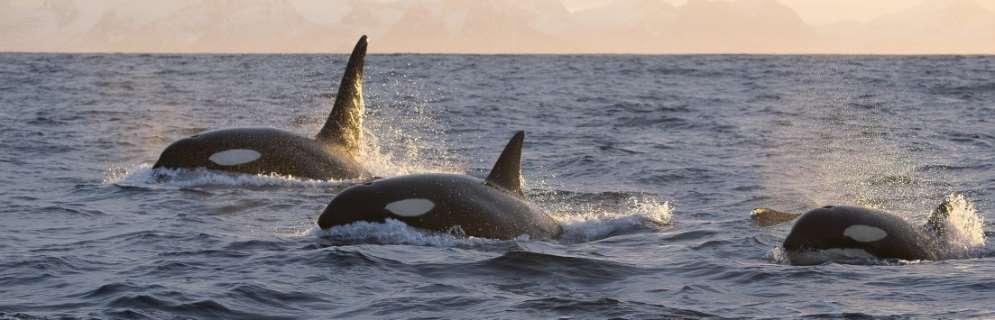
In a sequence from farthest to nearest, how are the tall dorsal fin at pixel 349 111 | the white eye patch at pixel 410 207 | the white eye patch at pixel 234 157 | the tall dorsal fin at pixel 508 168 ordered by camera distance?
the tall dorsal fin at pixel 349 111 < the white eye patch at pixel 234 157 < the tall dorsal fin at pixel 508 168 < the white eye patch at pixel 410 207

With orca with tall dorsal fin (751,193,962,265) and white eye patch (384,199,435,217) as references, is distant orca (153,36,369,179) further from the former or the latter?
orca with tall dorsal fin (751,193,962,265)

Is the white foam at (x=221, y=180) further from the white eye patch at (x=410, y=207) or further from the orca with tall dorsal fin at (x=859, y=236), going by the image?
the orca with tall dorsal fin at (x=859, y=236)

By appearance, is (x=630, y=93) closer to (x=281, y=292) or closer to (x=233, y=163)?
(x=233, y=163)

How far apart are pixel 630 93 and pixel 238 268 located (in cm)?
4202

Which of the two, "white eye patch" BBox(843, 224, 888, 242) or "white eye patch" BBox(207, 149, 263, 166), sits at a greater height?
"white eye patch" BBox(207, 149, 263, 166)

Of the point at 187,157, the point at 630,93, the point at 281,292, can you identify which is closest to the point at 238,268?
the point at 281,292

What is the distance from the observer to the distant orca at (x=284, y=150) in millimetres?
17000

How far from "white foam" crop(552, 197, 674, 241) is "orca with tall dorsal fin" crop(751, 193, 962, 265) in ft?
7.76

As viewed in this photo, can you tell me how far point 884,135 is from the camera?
3022cm

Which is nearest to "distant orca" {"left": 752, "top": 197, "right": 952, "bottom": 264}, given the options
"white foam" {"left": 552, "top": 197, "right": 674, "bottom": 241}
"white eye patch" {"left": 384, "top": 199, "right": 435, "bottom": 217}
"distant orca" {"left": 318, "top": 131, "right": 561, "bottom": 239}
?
"white foam" {"left": 552, "top": 197, "right": 674, "bottom": 241}

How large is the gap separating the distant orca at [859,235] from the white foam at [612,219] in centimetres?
239

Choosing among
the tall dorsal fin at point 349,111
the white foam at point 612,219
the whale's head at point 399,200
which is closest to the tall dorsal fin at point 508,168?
the whale's head at point 399,200

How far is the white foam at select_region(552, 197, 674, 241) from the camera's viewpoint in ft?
45.5

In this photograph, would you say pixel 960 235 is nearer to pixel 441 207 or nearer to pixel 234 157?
pixel 441 207
